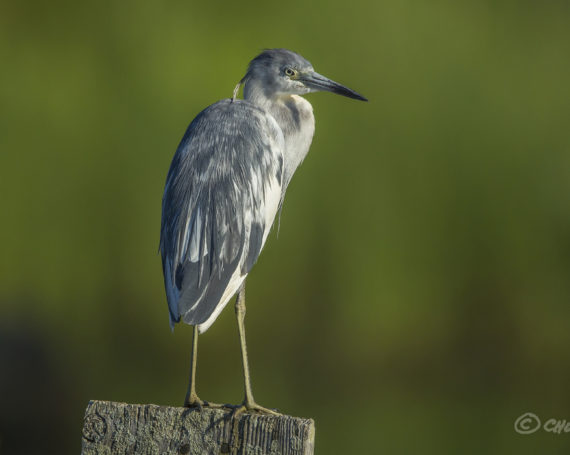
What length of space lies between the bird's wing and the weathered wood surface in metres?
0.41

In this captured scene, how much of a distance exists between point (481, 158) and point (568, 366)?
6.39 feet

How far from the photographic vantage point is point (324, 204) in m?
6.96

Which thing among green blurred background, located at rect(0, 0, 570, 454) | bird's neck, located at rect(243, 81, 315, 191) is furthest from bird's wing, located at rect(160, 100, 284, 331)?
green blurred background, located at rect(0, 0, 570, 454)

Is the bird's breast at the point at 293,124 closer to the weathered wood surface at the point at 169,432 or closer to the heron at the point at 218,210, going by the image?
the heron at the point at 218,210

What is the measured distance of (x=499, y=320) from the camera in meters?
7.05

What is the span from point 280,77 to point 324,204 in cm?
373

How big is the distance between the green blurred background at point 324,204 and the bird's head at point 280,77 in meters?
3.47

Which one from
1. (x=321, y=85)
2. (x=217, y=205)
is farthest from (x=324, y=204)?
(x=217, y=205)

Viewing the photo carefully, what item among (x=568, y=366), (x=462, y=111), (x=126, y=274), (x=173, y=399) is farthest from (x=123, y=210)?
(x=568, y=366)

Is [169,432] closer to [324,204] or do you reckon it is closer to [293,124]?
[293,124]

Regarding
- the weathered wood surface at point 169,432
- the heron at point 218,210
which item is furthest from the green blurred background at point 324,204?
the weathered wood surface at point 169,432

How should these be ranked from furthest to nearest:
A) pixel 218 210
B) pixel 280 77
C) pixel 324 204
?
1. pixel 324 204
2. pixel 280 77
3. pixel 218 210

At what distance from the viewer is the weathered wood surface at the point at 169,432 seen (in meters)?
1.98

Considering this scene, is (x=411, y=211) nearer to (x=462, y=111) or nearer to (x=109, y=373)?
(x=462, y=111)
